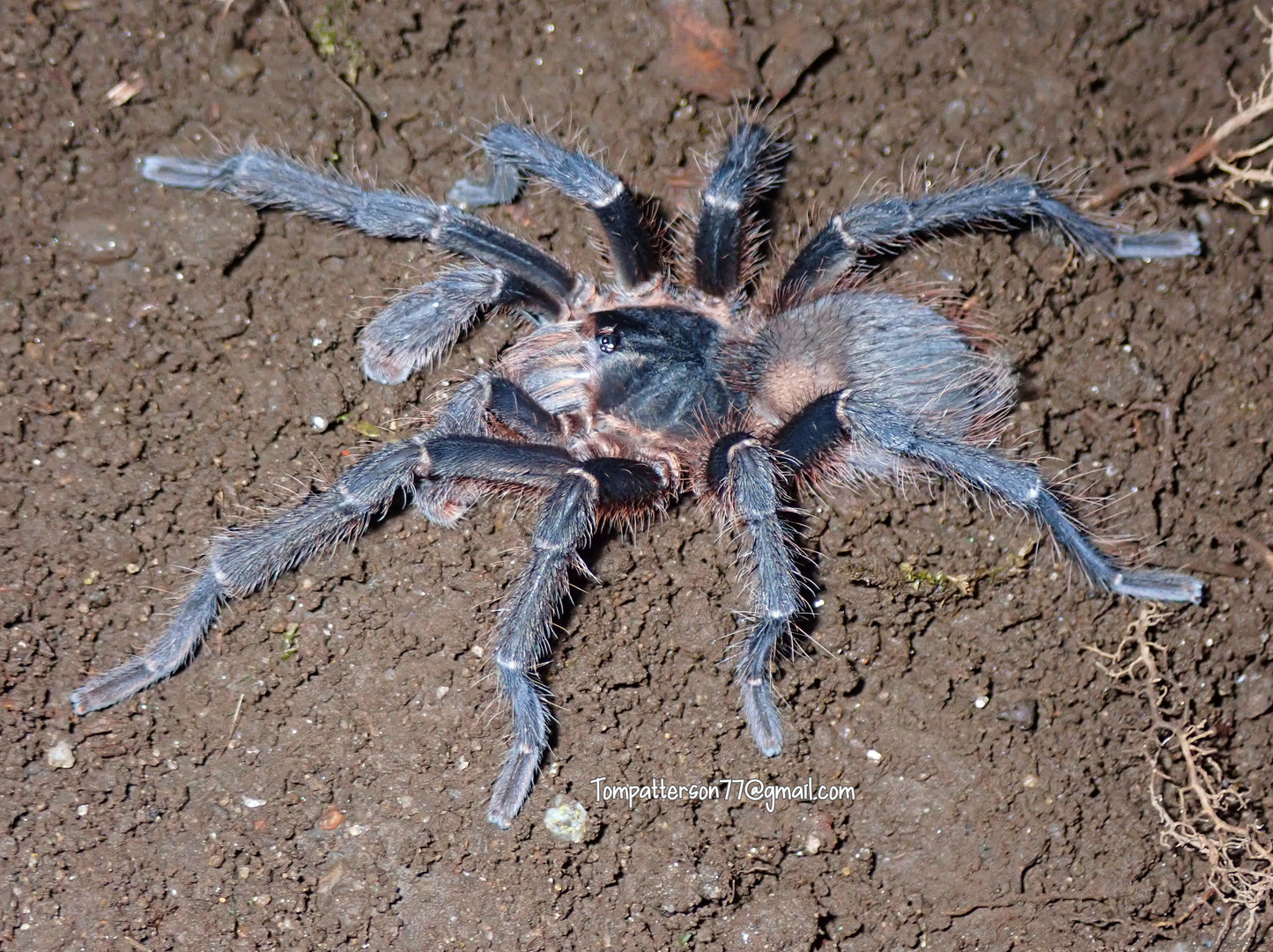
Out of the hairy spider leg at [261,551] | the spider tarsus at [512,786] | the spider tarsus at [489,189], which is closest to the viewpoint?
the hairy spider leg at [261,551]

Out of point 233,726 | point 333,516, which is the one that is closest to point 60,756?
point 233,726

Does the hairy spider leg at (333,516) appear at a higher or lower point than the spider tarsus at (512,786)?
higher

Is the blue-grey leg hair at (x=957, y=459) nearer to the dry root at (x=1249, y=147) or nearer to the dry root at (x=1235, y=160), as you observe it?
the dry root at (x=1235, y=160)

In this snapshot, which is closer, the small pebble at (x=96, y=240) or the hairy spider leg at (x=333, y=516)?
the hairy spider leg at (x=333, y=516)

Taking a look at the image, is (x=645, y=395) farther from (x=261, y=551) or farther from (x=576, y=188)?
(x=261, y=551)

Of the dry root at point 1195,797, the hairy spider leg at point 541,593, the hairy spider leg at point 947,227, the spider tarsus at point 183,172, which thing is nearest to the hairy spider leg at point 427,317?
the hairy spider leg at point 541,593

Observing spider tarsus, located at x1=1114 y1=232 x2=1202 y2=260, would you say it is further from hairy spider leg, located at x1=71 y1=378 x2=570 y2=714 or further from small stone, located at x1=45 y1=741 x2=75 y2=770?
small stone, located at x1=45 y1=741 x2=75 y2=770
